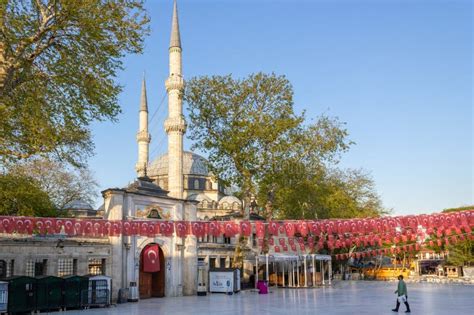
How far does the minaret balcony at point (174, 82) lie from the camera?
49281mm

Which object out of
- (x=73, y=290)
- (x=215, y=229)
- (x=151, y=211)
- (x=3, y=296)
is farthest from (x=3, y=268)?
(x=215, y=229)

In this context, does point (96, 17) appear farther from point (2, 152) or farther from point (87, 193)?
point (87, 193)

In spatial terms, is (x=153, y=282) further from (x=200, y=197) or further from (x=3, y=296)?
(x=200, y=197)

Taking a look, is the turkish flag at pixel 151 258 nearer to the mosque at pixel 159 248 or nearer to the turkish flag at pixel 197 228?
the mosque at pixel 159 248

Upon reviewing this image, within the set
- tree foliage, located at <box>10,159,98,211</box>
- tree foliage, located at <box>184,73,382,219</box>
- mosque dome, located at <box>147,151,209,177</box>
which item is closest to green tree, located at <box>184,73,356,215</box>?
tree foliage, located at <box>184,73,382,219</box>

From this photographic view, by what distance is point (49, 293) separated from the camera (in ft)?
75.3

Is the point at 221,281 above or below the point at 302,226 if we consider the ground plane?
below

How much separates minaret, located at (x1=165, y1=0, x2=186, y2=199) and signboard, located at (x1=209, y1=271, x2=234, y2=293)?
15784 mm

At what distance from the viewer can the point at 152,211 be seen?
106 feet

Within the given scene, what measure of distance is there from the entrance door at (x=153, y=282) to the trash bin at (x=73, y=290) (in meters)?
7.26

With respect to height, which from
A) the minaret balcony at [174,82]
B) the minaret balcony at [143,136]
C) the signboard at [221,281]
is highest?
the minaret balcony at [174,82]

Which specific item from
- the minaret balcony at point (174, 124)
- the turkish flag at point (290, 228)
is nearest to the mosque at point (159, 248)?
the turkish flag at point (290, 228)

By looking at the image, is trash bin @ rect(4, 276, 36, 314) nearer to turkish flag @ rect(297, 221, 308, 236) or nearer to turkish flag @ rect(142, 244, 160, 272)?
turkish flag @ rect(142, 244, 160, 272)

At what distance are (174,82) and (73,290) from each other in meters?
28.9
